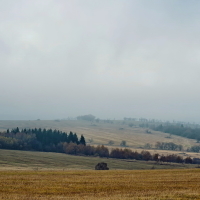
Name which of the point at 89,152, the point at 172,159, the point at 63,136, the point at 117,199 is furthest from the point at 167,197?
the point at 63,136

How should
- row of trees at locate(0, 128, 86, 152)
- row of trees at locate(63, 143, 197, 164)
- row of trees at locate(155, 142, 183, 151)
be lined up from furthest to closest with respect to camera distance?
row of trees at locate(155, 142, 183, 151), row of trees at locate(0, 128, 86, 152), row of trees at locate(63, 143, 197, 164)

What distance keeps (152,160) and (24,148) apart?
56.8 meters

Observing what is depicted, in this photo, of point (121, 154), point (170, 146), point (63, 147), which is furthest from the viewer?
point (170, 146)

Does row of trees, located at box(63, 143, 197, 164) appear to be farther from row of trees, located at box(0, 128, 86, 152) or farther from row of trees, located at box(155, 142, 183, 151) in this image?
row of trees, located at box(155, 142, 183, 151)

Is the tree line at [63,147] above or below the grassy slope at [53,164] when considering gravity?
above

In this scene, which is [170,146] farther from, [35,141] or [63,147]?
[35,141]

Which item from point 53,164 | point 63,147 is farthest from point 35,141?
point 53,164

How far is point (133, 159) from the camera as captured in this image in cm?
12312

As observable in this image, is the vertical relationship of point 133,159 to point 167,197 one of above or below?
below

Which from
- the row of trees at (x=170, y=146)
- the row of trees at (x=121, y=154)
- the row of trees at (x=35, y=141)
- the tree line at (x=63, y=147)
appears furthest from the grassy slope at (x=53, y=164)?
the row of trees at (x=170, y=146)

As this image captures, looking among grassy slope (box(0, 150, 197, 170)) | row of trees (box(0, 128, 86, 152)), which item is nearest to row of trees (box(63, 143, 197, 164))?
row of trees (box(0, 128, 86, 152))

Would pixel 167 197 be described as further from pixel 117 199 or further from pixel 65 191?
pixel 65 191

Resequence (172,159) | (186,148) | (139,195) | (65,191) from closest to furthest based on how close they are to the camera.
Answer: (139,195)
(65,191)
(172,159)
(186,148)

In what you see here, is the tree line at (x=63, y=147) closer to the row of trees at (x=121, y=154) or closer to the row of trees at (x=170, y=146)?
the row of trees at (x=121, y=154)
